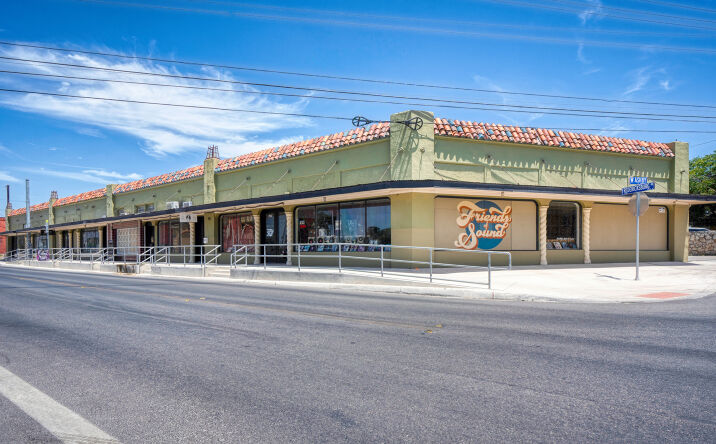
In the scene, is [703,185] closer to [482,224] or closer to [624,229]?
[624,229]

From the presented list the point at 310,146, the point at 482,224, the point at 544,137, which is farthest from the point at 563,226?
the point at 310,146

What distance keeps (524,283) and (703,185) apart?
4261cm

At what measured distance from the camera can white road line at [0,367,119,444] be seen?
3.46 m

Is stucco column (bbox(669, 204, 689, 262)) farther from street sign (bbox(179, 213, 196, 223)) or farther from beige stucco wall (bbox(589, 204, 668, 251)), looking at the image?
street sign (bbox(179, 213, 196, 223))

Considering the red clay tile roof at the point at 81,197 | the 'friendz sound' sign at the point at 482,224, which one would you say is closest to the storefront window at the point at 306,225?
the 'friendz sound' sign at the point at 482,224

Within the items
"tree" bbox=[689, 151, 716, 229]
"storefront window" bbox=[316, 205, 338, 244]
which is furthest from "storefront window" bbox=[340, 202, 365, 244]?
"tree" bbox=[689, 151, 716, 229]

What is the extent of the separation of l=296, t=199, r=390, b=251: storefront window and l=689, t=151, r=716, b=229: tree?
38.2 meters

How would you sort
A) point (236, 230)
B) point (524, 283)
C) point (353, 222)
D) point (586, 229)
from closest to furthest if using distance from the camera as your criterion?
point (524, 283)
point (353, 222)
point (586, 229)
point (236, 230)

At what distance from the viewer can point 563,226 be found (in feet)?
69.1

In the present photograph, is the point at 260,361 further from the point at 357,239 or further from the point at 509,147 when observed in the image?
the point at 509,147

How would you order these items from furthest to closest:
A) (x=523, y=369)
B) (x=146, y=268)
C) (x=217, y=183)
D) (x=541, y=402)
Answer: (x=217, y=183) < (x=146, y=268) < (x=523, y=369) < (x=541, y=402)

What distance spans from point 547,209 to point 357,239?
8747 millimetres

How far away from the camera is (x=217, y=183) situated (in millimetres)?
27766

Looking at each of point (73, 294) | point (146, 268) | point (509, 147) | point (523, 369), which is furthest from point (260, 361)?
point (146, 268)
